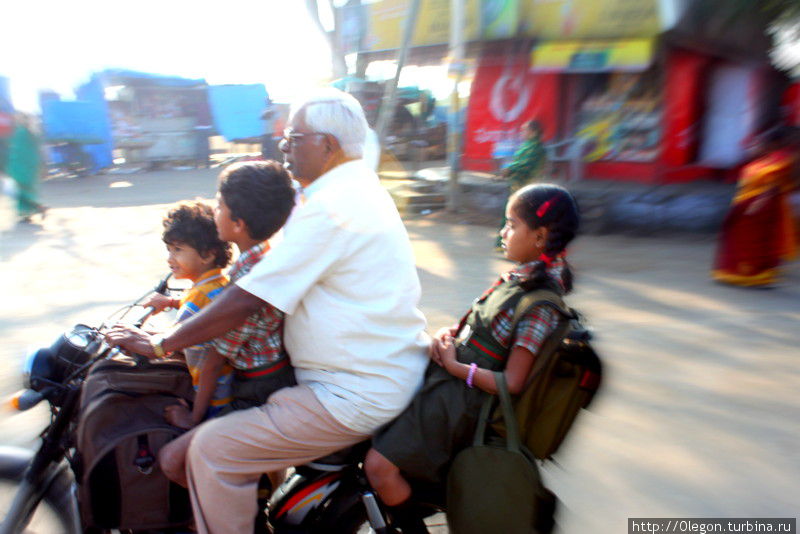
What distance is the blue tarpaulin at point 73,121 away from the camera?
16344 millimetres

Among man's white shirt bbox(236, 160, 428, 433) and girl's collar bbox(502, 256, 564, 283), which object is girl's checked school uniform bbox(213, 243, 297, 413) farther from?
girl's collar bbox(502, 256, 564, 283)

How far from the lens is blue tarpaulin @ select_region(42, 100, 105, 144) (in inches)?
643

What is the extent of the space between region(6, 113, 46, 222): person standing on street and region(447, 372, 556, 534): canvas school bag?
10.0 metres

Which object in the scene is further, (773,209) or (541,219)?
(773,209)

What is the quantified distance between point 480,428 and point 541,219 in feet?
2.15

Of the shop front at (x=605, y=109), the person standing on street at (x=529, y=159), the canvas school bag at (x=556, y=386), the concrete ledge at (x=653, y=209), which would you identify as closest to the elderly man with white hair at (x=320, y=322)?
the canvas school bag at (x=556, y=386)

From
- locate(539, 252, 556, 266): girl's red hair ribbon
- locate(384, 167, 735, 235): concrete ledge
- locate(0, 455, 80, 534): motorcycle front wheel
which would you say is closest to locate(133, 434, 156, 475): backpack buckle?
locate(0, 455, 80, 534): motorcycle front wheel

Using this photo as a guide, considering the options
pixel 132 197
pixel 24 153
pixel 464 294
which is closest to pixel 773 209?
pixel 464 294

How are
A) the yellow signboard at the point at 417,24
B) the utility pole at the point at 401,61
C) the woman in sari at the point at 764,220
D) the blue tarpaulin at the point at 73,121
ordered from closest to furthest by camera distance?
the woman in sari at the point at 764,220, the utility pole at the point at 401,61, the yellow signboard at the point at 417,24, the blue tarpaulin at the point at 73,121

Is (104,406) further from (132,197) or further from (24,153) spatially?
(132,197)

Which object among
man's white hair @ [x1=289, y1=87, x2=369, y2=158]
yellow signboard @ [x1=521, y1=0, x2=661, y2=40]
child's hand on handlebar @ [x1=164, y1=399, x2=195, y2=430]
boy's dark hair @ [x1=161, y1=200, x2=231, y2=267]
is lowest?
child's hand on handlebar @ [x1=164, y1=399, x2=195, y2=430]

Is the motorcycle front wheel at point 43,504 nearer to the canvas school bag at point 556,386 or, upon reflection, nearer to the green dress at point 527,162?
the canvas school bag at point 556,386

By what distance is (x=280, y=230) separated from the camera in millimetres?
1958

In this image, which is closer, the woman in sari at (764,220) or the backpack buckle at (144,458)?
the backpack buckle at (144,458)
